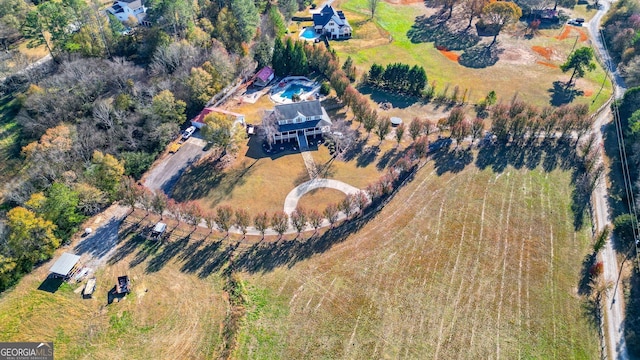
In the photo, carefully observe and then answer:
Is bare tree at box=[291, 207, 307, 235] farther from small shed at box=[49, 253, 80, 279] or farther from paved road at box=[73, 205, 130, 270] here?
small shed at box=[49, 253, 80, 279]

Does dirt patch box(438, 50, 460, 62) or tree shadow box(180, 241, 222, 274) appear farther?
dirt patch box(438, 50, 460, 62)

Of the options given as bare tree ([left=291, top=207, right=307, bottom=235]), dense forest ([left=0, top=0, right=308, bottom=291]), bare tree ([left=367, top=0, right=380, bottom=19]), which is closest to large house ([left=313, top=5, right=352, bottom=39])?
dense forest ([left=0, top=0, right=308, bottom=291])

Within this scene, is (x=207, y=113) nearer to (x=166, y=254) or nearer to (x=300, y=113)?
(x=300, y=113)

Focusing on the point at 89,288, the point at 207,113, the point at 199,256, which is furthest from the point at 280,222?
the point at 207,113

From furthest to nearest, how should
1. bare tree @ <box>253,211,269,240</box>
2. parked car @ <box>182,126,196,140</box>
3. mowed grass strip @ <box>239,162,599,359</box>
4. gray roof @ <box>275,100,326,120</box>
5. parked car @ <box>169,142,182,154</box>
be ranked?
parked car @ <box>182,126,196,140</box> < gray roof @ <box>275,100,326,120</box> < parked car @ <box>169,142,182,154</box> < bare tree @ <box>253,211,269,240</box> < mowed grass strip @ <box>239,162,599,359</box>

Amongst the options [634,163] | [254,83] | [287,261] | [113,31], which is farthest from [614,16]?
[113,31]

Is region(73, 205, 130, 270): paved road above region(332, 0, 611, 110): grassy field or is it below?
below
